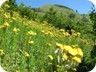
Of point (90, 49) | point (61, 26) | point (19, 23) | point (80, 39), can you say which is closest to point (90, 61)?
point (90, 49)

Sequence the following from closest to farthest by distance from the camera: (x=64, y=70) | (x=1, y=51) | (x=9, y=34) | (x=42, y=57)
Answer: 1. (x=64, y=70)
2. (x=1, y=51)
3. (x=42, y=57)
4. (x=9, y=34)

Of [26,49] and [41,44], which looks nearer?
[26,49]

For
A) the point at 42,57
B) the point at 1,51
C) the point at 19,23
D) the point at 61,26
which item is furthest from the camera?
the point at 61,26

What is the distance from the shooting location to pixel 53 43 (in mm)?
5387

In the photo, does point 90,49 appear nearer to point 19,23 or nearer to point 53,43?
point 53,43

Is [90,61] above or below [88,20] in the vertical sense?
below

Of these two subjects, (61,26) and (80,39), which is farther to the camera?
(61,26)

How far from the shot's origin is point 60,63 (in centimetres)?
441

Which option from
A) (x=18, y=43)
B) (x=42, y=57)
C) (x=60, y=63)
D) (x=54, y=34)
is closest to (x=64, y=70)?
(x=60, y=63)

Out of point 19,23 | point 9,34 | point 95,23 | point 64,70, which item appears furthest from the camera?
point 19,23

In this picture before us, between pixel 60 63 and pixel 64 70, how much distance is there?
102mm

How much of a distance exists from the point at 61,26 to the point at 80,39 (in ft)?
4.98

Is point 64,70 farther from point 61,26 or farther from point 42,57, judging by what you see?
point 61,26

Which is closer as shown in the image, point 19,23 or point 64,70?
point 64,70
